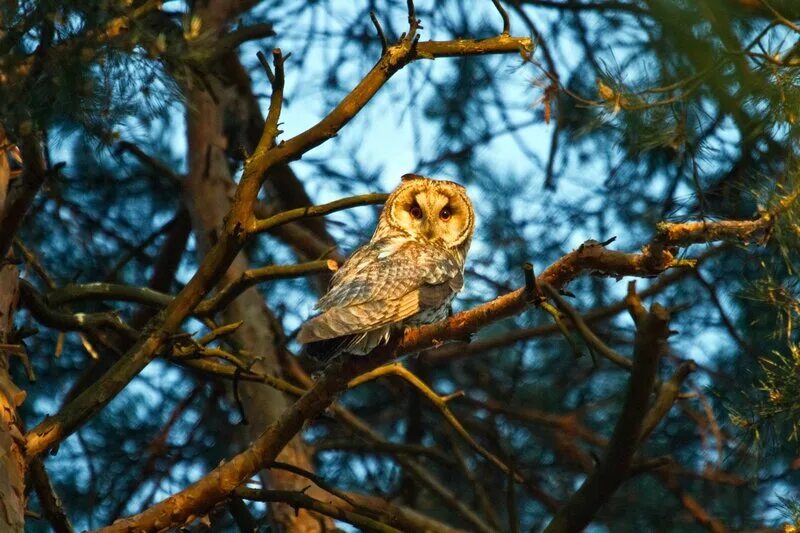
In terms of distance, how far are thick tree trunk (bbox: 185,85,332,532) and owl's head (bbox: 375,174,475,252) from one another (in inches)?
44.1

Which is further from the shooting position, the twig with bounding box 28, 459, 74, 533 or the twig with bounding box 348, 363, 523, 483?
the twig with bounding box 348, 363, 523, 483

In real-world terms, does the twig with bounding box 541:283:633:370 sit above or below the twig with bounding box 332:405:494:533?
below

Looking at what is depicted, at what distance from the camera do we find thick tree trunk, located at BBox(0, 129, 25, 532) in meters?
3.18

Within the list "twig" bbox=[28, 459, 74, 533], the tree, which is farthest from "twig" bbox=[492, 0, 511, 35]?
"twig" bbox=[28, 459, 74, 533]

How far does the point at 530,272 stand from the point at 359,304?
28.1 inches

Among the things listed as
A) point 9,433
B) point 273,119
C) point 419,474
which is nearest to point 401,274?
point 273,119

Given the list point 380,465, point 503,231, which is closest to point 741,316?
point 503,231

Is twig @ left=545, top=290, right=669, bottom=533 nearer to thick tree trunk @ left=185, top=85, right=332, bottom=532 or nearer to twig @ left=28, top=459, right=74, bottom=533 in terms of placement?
twig @ left=28, top=459, right=74, bottom=533

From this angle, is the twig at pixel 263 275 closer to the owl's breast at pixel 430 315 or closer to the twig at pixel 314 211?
the twig at pixel 314 211

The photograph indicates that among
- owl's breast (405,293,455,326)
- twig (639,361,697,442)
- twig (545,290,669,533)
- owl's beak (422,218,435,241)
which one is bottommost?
twig (545,290,669,533)

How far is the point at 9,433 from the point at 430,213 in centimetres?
182

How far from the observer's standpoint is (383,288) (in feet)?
11.1

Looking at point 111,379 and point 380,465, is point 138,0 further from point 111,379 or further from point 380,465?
point 380,465

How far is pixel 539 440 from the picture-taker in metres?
6.73
